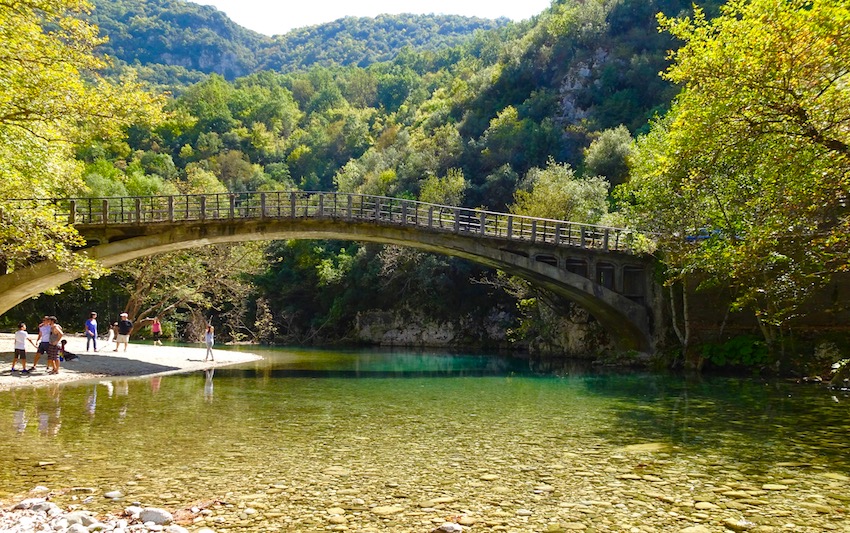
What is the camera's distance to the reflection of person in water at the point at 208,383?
17.3 metres

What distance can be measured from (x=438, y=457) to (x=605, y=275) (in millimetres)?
24159

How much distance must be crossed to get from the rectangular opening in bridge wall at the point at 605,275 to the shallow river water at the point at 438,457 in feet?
44.7

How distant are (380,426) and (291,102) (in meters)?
126

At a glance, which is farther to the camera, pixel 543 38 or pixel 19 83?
pixel 543 38

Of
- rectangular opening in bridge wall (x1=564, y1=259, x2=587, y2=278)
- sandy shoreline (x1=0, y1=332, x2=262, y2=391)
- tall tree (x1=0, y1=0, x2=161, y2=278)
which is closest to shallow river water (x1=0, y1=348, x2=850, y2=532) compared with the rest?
sandy shoreline (x1=0, y1=332, x2=262, y2=391)

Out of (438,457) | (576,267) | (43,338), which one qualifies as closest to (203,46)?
(576,267)

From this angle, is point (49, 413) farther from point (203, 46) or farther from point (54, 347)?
point (203, 46)

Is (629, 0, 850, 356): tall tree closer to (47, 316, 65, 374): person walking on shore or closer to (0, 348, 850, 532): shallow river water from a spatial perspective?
(0, 348, 850, 532): shallow river water

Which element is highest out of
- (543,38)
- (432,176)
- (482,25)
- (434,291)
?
(482,25)

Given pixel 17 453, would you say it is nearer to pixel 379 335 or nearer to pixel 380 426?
pixel 380 426

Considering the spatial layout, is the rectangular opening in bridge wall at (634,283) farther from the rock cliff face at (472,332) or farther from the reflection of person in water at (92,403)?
the reflection of person in water at (92,403)

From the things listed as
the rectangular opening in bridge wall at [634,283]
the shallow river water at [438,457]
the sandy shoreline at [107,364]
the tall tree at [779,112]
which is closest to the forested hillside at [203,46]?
the rectangular opening in bridge wall at [634,283]

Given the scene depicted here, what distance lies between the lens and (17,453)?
9.70 metres

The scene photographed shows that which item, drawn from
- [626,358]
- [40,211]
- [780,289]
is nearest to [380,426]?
[40,211]
